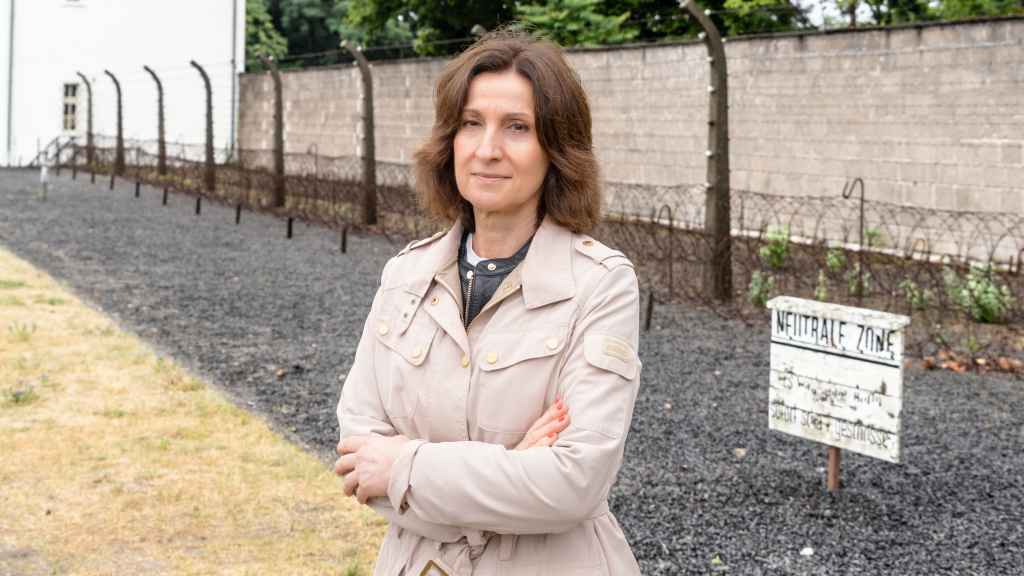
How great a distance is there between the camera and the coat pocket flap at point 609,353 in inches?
88.3

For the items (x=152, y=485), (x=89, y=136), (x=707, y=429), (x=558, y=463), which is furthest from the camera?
(x=89, y=136)

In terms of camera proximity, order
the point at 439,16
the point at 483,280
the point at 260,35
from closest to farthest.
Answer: the point at 483,280
the point at 439,16
the point at 260,35

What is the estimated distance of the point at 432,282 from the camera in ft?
7.93

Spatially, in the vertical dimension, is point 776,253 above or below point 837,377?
above

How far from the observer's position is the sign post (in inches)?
212

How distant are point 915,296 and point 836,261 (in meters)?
1.57

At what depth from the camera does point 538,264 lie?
233 cm

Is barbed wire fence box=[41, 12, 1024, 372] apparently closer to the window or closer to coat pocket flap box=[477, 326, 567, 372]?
coat pocket flap box=[477, 326, 567, 372]

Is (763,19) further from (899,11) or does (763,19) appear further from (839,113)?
(839,113)

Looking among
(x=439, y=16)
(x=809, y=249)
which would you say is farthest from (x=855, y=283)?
(x=439, y=16)

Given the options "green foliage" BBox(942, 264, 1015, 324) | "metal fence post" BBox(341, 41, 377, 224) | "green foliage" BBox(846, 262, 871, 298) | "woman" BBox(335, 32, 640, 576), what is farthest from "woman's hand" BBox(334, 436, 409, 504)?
"metal fence post" BBox(341, 41, 377, 224)

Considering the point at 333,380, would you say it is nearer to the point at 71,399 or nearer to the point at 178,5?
the point at 71,399

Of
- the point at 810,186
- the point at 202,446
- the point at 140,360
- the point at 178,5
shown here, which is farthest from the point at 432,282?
the point at 178,5

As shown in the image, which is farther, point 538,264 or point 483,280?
point 483,280
